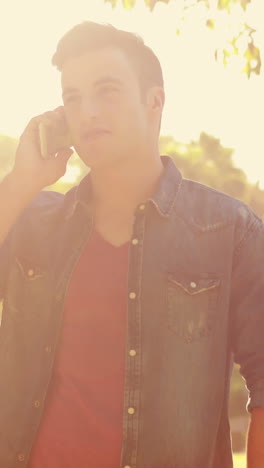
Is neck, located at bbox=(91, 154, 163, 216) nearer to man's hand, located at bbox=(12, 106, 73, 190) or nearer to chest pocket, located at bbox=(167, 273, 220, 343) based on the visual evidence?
man's hand, located at bbox=(12, 106, 73, 190)

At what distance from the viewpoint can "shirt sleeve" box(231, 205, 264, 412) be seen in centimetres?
429

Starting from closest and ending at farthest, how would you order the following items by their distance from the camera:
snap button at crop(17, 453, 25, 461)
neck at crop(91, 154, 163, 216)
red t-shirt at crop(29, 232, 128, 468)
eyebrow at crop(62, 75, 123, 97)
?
red t-shirt at crop(29, 232, 128, 468) < snap button at crop(17, 453, 25, 461) < eyebrow at crop(62, 75, 123, 97) < neck at crop(91, 154, 163, 216)

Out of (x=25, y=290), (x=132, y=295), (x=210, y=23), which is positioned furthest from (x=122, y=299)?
(x=210, y=23)

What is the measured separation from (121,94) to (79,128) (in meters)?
0.26

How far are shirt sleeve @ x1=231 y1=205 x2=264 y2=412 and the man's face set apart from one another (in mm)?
679

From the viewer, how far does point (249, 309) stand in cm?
433

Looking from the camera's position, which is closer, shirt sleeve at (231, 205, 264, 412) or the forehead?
shirt sleeve at (231, 205, 264, 412)

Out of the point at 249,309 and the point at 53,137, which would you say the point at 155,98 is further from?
the point at 249,309

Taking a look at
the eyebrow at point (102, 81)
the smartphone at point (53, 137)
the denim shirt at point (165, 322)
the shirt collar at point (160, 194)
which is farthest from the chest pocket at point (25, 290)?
the eyebrow at point (102, 81)

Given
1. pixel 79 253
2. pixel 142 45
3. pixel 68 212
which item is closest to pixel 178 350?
pixel 79 253

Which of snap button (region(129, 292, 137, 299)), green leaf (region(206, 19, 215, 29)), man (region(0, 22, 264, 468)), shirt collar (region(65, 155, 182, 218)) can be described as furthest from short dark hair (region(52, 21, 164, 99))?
green leaf (region(206, 19, 215, 29))

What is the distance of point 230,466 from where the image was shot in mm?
4492

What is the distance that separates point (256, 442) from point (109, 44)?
6.52ft

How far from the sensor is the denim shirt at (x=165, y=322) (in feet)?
13.8
